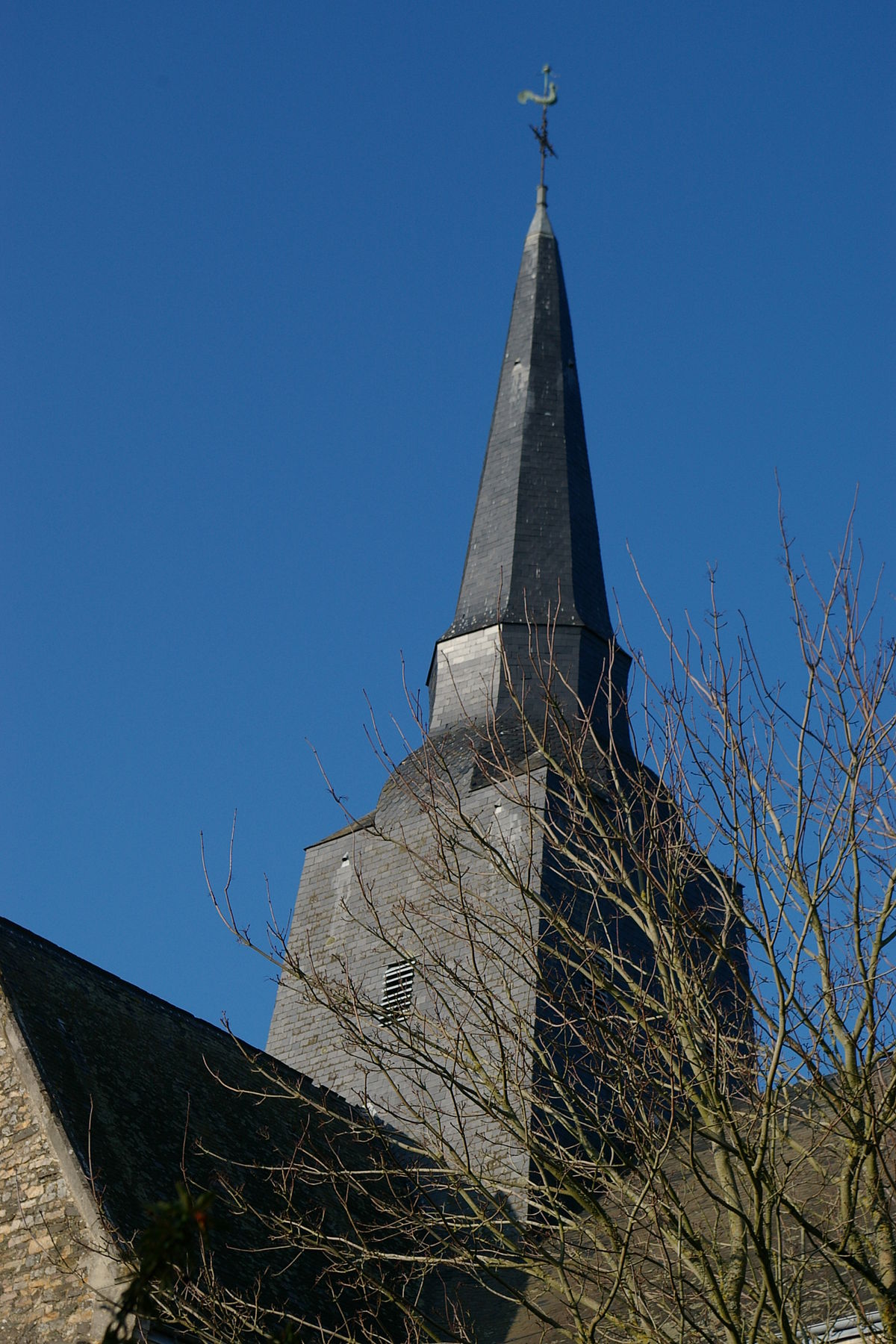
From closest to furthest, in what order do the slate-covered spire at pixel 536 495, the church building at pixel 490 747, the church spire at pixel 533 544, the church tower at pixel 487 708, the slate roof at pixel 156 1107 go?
the slate roof at pixel 156 1107
the church building at pixel 490 747
the church tower at pixel 487 708
the church spire at pixel 533 544
the slate-covered spire at pixel 536 495

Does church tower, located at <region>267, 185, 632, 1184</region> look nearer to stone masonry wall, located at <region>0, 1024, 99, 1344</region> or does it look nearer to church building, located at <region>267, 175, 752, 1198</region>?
church building, located at <region>267, 175, 752, 1198</region>

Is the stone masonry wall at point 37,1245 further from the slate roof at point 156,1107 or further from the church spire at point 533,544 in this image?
the church spire at point 533,544

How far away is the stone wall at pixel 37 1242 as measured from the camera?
8.17 m

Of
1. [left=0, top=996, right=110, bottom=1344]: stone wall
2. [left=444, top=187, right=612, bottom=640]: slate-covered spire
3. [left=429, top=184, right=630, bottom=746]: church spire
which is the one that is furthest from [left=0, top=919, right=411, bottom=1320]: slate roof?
[left=444, top=187, right=612, bottom=640]: slate-covered spire

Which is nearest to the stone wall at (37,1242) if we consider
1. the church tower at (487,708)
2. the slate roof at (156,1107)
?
the slate roof at (156,1107)

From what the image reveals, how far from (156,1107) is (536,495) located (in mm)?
9902

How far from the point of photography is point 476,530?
18031 millimetres

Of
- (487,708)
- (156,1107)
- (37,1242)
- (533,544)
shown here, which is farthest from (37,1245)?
(533,544)

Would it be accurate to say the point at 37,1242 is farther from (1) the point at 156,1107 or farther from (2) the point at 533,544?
(2) the point at 533,544

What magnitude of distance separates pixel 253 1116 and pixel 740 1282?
20.9ft

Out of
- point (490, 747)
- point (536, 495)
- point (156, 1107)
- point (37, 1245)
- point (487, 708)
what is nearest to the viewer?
point (37, 1245)

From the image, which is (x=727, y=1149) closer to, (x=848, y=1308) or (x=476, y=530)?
(x=848, y=1308)

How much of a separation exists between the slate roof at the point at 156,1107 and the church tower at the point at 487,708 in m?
1.02

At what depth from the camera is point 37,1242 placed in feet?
27.9
